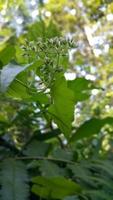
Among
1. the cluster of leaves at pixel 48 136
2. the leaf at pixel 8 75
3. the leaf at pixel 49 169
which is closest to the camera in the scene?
the leaf at pixel 8 75

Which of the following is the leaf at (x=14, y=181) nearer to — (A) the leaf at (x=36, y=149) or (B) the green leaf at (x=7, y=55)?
(A) the leaf at (x=36, y=149)


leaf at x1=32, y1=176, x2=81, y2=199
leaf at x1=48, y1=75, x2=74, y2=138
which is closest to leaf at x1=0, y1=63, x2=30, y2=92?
leaf at x1=48, y1=75, x2=74, y2=138

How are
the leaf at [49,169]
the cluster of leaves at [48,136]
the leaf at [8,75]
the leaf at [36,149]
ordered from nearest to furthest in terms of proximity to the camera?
the leaf at [8,75] < the cluster of leaves at [48,136] < the leaf at [49,169] < the leaf at [36,149]

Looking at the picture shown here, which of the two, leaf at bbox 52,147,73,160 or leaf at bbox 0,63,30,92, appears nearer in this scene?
leaf at bbox 0,63,30,92

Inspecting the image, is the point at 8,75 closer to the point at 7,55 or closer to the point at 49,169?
the point at 7,55

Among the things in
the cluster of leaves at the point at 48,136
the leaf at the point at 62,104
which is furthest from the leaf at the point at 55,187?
the leaf at the point at 62,104

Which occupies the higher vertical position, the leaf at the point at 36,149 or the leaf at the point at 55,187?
the leaf at the point at 36,149

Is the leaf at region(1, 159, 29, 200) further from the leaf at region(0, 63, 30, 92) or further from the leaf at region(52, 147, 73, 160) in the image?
the leaf at region(0, 63, 30, 92)
